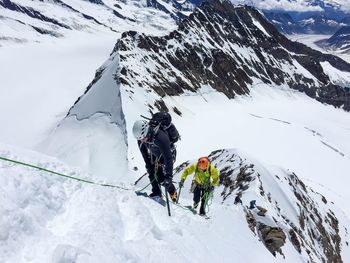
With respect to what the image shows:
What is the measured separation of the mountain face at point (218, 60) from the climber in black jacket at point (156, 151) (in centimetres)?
4509

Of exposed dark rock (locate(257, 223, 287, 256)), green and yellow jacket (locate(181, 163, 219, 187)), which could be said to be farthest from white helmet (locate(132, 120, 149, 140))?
exposed dark rock (locate(257, 223, 287, 256))

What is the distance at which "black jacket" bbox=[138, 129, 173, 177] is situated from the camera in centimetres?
1130

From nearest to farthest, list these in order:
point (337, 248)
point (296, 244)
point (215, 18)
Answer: point (296, 244), point (337, 248), point (215, 18)

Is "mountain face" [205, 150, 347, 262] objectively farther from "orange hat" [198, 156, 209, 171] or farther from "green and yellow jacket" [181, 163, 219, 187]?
"orange hat" [198, 156, 209, 171]

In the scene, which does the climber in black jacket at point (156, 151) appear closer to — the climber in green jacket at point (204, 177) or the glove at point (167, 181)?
the glove at point (167, 181)

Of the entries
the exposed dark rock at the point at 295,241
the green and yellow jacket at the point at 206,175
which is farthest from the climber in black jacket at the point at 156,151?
the exposed dark rock at the point at 295,241

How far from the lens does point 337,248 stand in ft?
98.9

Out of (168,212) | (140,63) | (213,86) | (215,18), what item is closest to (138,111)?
(140,63)

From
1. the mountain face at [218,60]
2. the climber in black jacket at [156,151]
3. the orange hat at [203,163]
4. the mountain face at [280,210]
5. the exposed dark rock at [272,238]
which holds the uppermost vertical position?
the climber in black jacket at [156,151]

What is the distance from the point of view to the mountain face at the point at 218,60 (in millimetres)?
80438

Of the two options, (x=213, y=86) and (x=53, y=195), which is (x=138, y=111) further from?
(x=213, y=86)

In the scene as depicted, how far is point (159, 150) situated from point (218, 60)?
4555 inches

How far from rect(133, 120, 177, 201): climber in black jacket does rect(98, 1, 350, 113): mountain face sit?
45.1 metres

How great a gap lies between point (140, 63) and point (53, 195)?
71679 millimetres
